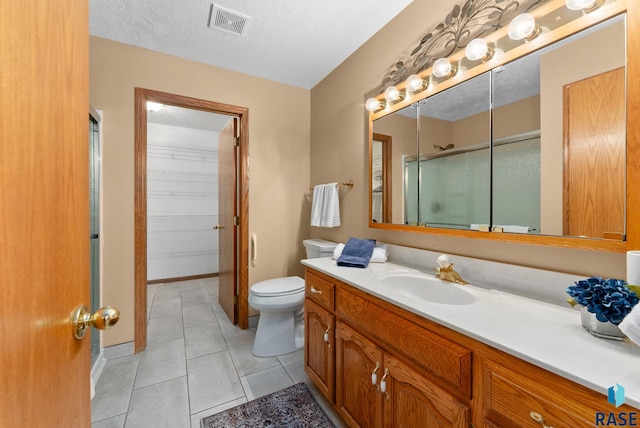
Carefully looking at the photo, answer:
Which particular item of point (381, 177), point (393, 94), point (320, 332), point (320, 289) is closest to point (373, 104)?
point (393, 94)

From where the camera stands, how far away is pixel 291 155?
2703mm

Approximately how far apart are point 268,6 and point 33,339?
194 centimetres

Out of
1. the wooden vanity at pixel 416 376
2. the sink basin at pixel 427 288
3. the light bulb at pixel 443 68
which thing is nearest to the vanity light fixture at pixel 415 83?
the light bulb at pixel 443 68

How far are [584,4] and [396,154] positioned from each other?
3.23ft

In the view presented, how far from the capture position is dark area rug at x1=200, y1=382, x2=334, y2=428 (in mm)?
1404

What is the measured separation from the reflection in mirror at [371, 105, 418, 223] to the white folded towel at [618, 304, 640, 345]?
1047mm

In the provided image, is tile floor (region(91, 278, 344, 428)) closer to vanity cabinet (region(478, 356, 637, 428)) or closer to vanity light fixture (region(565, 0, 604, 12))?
vanity cabinet (region(478, 356, 637, 428))

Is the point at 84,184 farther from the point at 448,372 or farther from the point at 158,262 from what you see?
the point at 158,262

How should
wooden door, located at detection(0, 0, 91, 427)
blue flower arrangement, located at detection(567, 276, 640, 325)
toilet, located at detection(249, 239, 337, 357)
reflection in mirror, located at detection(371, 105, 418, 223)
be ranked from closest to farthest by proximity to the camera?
wooden door, located at detection(0, 0, 91, 427) < blue flower arrangement, located at detection(567, 276, 640, 325) < reflection in mirror, located at detection(371, 105, 418, 223) < toilet, located at detection(249, 239, 337, 357)

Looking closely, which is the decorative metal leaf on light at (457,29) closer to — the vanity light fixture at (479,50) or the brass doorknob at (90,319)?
the vanity light fixture at (479,50)

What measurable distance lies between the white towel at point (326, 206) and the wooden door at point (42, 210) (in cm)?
176

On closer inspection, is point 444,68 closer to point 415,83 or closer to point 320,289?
point 415,83

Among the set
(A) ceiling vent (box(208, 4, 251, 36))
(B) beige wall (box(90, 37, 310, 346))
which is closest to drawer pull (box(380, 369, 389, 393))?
(B) beige wall (box(90, 37, 310, 346))

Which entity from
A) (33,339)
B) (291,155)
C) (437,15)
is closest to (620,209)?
(437,15)
